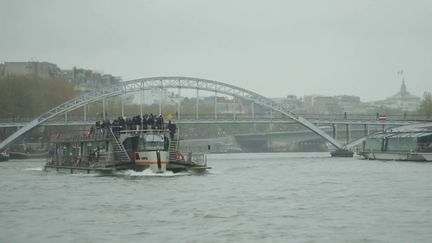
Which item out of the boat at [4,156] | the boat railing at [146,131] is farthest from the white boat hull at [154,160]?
the boat at [4,156]

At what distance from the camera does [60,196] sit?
39250 mm

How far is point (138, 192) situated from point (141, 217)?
32.5 ft

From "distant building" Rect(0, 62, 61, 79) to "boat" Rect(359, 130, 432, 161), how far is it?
7415 cm

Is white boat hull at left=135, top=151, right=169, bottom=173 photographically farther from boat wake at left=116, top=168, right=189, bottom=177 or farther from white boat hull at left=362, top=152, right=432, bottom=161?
white boat hull at left=362, top=152, right=432, bottom=161

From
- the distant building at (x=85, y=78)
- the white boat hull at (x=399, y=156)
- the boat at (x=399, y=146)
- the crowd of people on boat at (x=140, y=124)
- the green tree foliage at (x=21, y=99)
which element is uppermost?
the distant building at (x=85, y=78)

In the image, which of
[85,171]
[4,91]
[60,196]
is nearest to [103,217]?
[60,196]

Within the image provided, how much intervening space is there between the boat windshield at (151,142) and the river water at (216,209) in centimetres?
208

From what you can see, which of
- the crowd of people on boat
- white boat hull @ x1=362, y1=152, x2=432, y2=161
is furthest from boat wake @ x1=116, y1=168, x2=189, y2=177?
white boat hull @ x1=362, y1=152, x2=432, y2=161

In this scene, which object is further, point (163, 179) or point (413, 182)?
point (163, 179)

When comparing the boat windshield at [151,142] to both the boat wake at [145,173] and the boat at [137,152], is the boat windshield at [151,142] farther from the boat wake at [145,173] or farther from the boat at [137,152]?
the boat wake at [145,173]

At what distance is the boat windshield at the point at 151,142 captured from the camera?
171 feet

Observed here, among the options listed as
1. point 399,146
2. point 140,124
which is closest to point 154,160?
point 140,124

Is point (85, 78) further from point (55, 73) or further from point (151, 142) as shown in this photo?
point (151, 142)

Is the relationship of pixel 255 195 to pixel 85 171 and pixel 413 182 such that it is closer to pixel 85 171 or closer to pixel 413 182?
pixel 413 182
